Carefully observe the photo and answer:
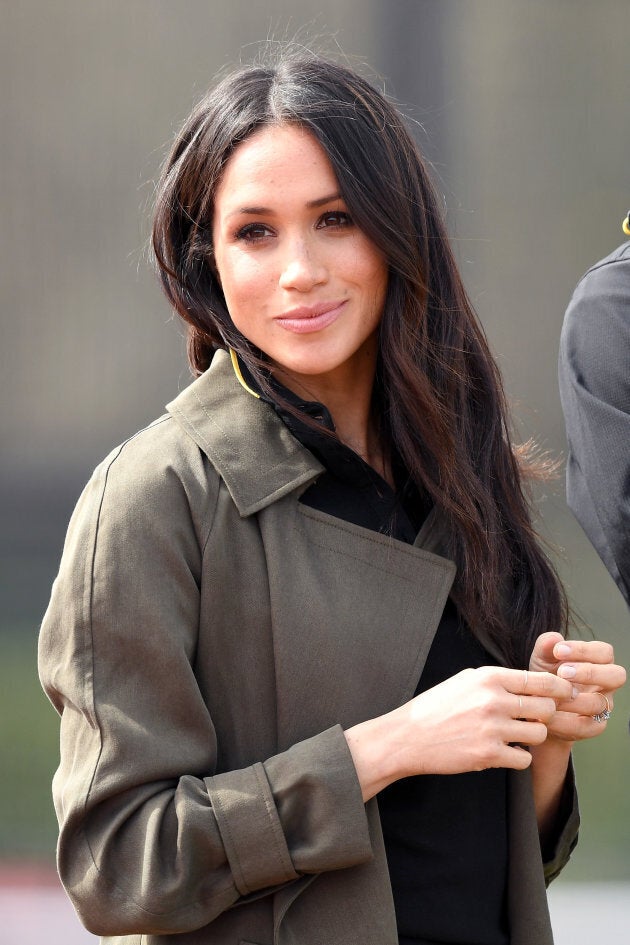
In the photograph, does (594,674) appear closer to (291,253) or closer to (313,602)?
(313,602)

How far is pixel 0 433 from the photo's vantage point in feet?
11.0

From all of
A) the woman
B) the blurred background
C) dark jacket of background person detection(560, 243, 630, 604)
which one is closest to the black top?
the woman

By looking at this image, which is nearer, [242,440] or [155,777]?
[155,777]

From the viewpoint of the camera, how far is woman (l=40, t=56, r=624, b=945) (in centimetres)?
129

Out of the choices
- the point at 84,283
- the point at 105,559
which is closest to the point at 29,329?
the point at 84,283

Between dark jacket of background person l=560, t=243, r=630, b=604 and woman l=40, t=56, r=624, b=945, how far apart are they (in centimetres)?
20

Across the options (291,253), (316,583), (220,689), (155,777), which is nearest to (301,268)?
(291,253)

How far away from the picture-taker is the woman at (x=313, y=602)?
4.25 ft

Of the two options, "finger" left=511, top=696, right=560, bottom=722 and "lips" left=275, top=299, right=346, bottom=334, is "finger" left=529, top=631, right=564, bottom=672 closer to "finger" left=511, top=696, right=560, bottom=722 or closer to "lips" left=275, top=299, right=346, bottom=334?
"finger" left=511, top=696, right=560, bottom=722

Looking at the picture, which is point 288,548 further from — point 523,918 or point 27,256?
point 27,256

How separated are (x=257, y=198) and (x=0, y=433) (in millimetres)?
2062

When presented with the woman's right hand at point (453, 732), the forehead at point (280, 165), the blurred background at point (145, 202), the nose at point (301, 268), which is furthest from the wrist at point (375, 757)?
the blurred background at point (145, 202)

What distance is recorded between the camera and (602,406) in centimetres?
182

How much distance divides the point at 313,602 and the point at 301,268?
37 cm
